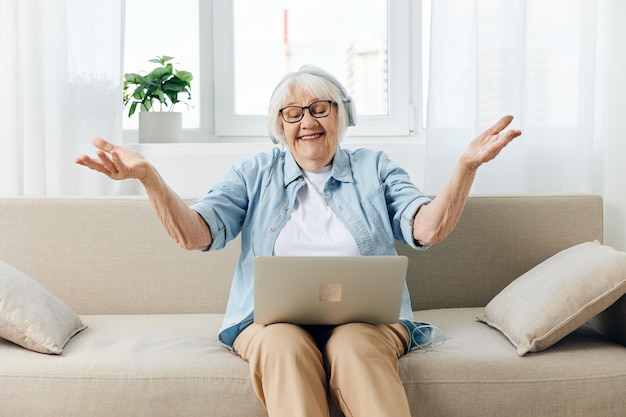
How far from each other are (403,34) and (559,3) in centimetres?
69

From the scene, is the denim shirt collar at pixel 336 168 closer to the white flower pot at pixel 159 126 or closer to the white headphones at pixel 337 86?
the white headphones at pixel 337 86

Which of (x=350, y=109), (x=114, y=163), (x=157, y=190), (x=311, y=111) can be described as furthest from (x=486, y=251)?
(x=114, y=163)

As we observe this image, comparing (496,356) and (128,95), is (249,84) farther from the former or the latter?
(496,356)

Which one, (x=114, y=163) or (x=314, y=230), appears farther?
(x=314, y=230)

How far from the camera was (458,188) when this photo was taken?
1.80 metres

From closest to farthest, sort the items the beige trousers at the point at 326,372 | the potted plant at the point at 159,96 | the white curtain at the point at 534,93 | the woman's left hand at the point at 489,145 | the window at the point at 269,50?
the beige trousers at the point at 326,372 < the woman's left hand at the point at 489,145 < the white curtain at the point at 534,93 < the potted plant at the point at 159,96 < the window at the point at 269,50

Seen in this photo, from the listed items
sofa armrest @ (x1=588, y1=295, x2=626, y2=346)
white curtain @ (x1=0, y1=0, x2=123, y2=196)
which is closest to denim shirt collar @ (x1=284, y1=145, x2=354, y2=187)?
sofa armrest @ (x1=588, y1=295, x2=626, y2=346)

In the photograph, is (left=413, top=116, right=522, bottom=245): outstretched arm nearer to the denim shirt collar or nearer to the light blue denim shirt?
the light blue denim shirt

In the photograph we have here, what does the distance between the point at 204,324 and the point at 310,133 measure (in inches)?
25.6

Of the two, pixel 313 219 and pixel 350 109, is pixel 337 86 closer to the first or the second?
pixel 350 109

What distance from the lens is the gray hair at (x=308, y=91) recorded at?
6.89ft

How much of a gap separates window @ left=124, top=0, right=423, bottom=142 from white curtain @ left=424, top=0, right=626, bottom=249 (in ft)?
1.41

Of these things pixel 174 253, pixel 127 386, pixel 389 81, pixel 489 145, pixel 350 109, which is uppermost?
pixel 389 81

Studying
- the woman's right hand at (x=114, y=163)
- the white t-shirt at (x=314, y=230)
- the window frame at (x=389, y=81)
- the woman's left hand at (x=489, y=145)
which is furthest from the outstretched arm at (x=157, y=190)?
the window frame at (x=389, y=81)
